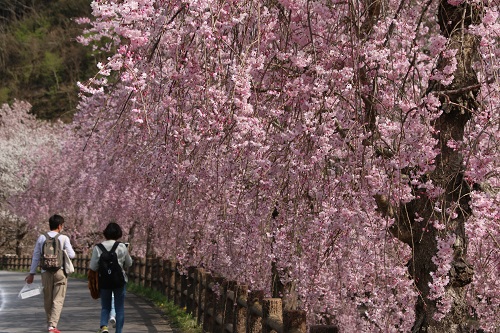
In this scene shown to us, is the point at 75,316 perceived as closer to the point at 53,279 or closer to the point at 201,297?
the point at 201,297

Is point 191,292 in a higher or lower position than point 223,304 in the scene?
higher

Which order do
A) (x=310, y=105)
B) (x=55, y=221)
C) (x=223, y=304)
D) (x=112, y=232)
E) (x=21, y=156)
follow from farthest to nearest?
(x=21, y=156)
(x=223, y=304)
(x=55, y=221)
(x=112, y=232)
(x=310, y=105)

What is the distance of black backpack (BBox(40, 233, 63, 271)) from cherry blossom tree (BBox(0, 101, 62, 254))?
3638 centimetres

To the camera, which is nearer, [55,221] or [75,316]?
[55,221]

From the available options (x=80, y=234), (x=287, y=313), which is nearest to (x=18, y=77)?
(x=80, y=234)

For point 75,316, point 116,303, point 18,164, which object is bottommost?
point 75,316

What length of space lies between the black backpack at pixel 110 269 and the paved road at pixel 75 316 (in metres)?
3.22

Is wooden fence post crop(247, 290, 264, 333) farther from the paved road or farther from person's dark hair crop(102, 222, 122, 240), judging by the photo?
the paved road

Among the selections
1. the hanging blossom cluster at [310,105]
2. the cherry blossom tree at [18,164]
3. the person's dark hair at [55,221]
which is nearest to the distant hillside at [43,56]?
the cherry blossom tree at [18,164]

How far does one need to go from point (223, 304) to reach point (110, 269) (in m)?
1.85

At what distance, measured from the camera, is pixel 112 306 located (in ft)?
36.3

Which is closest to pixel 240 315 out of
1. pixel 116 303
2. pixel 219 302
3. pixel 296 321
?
pixel 116 303

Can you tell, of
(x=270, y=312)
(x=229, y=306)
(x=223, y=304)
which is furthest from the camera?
(x=223, y=304)

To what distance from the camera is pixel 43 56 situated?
263 feet
